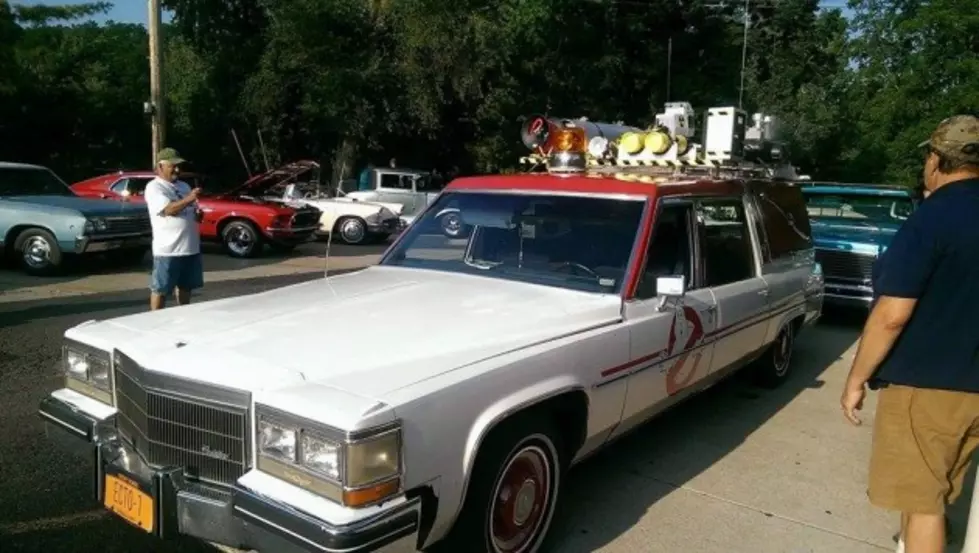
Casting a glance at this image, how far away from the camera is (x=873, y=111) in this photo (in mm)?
18172

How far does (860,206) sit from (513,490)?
28.7 feet

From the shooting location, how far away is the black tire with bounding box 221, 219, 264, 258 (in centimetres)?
1447

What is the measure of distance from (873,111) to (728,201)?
15.4 metres

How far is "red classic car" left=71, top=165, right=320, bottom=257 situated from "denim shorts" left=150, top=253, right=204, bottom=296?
7.76 m

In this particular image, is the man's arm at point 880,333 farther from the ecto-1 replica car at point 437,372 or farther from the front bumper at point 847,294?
the front bumper at point 847,294

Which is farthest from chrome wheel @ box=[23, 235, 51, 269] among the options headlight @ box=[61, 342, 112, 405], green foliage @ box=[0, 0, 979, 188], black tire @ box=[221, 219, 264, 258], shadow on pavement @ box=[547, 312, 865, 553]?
green foliage @ box=[0, 0, 979, 188]

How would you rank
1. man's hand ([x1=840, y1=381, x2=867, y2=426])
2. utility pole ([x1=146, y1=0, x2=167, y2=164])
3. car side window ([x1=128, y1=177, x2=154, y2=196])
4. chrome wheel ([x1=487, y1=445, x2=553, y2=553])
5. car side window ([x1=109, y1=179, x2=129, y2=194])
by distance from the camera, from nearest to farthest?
man's hand ([x1=840, y1=381, x2=867, y2=426]), chrome wheel ([x1=487, y1=445, x2=553, y2=553]), car side window ([x1=109, y1=179, x2=129, y2=194]), car side window ([x1=128, y1=177, x2=154, y2=196]), utility pole ([x1=146, y1=0, x2=167, y2=164])

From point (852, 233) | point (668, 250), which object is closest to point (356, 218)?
A: point (852, 233)

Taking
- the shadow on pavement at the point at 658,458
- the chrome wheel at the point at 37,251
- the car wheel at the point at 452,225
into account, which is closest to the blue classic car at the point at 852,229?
the shadow on pavement at the point at 658,458

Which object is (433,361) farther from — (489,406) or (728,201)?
(728,201)

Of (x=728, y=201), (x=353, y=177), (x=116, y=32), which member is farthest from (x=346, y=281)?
(x=116, y=32)

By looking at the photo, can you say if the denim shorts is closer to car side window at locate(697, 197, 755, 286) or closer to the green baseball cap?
the green baseball cap

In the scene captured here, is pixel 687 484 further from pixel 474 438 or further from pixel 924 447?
pixel 474 438

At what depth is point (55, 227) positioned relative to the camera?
1058cm
